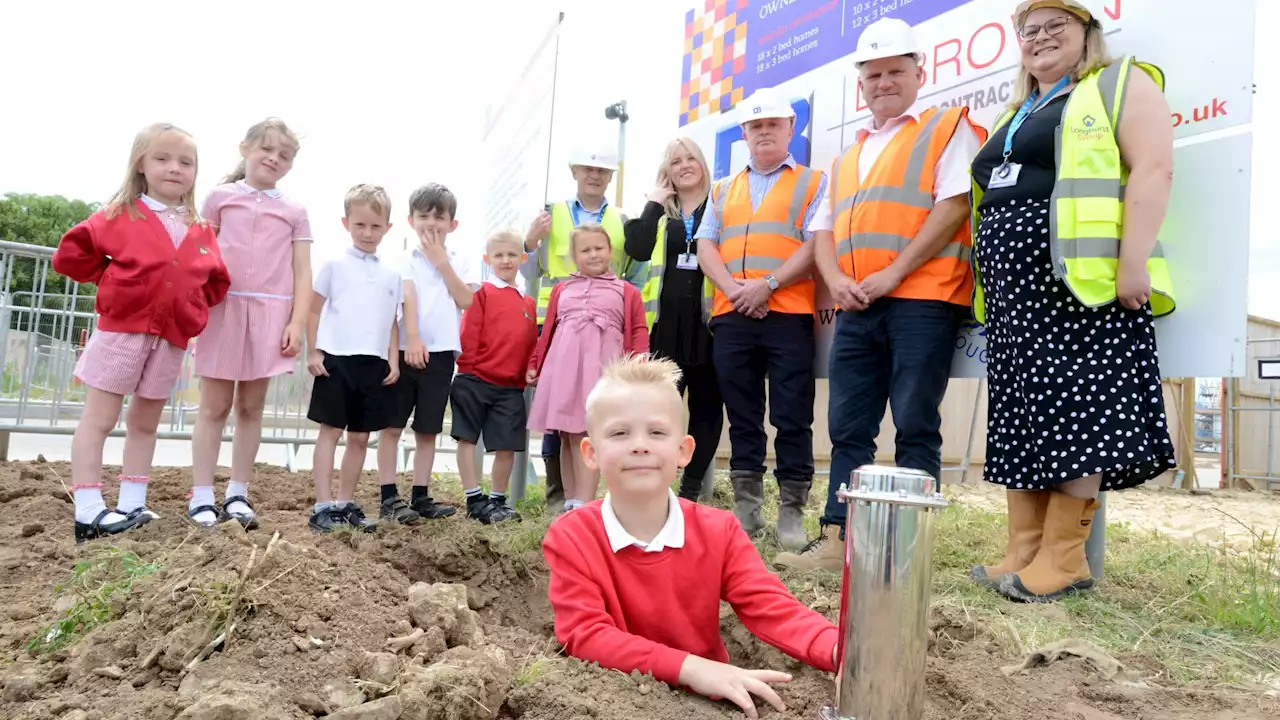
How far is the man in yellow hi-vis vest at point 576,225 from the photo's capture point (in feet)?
15.5

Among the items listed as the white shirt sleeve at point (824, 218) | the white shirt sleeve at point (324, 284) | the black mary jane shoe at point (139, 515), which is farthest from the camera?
the white shirt sleeve at point (324, 284)

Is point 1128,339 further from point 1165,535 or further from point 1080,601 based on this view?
point 1165,535

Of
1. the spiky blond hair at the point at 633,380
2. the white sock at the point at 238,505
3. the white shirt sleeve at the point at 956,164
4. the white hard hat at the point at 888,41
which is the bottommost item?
the white sock at the point at 238,505

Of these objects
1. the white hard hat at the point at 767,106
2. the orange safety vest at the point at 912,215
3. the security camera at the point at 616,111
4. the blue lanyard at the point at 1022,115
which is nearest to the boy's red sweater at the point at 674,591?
the orange safety vest at the point at 912,215

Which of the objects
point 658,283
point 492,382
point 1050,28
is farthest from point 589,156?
point 1050,28

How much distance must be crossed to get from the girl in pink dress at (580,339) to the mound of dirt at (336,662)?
1.81m

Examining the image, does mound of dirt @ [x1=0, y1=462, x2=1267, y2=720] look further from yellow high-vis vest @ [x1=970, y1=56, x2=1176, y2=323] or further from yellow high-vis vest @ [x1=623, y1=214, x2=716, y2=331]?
yellow high-vis vest @ [x1=623, y1=214, x2=716, y2=331]

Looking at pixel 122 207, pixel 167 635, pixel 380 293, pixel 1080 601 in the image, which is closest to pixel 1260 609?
pixel 1080 601

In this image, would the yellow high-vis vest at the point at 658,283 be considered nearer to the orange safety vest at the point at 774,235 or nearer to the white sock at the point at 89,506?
the orange safety vest at the point at 774,235

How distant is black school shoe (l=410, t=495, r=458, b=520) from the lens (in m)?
4.36

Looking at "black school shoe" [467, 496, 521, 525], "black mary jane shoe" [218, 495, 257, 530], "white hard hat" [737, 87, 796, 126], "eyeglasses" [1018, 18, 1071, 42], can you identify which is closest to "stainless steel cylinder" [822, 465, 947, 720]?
"eyeglasses" [1018, 18, 1071, 42]

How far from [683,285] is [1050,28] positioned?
6.67ft

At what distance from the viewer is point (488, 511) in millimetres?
4402

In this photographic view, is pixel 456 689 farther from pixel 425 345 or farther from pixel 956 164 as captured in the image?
pixel 425 345
